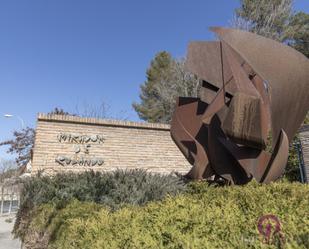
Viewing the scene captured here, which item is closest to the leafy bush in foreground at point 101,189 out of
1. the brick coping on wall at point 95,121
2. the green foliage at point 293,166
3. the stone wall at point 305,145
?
the brick coping on wall at point 95,121

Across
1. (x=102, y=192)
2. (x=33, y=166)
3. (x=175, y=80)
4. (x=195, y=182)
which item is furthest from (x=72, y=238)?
(x=175, y=80)

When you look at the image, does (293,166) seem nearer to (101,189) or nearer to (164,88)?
(101,189)

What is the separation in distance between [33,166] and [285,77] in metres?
8.62

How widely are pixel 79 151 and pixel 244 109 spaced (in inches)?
303

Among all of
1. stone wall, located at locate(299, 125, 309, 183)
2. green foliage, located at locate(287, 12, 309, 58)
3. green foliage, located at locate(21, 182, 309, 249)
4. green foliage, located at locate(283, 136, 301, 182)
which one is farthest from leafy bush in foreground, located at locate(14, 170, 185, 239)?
green foliage, located at locate(287, 12, 309, 58)

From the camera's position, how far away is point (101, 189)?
7.54 m

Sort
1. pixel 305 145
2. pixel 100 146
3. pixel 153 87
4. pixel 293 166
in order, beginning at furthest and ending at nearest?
pixel 153 87 → pixel 293 166 → pixel 305 145 → pixel 100 146

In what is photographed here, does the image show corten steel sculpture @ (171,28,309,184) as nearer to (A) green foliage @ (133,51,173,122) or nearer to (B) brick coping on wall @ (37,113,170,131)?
(B) brick coping on wall @ (37,113,170,131)

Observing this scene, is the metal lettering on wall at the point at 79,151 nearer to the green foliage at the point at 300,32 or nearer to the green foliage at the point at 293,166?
the green foliage at the point at 293,166

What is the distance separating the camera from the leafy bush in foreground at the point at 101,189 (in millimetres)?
6762

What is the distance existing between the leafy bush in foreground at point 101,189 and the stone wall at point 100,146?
2984 millimetres

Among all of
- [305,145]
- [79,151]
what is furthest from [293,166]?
[79,151]

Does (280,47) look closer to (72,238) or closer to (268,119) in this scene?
(268,119)

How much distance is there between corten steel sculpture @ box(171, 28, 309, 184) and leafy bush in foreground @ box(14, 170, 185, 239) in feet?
3.42
